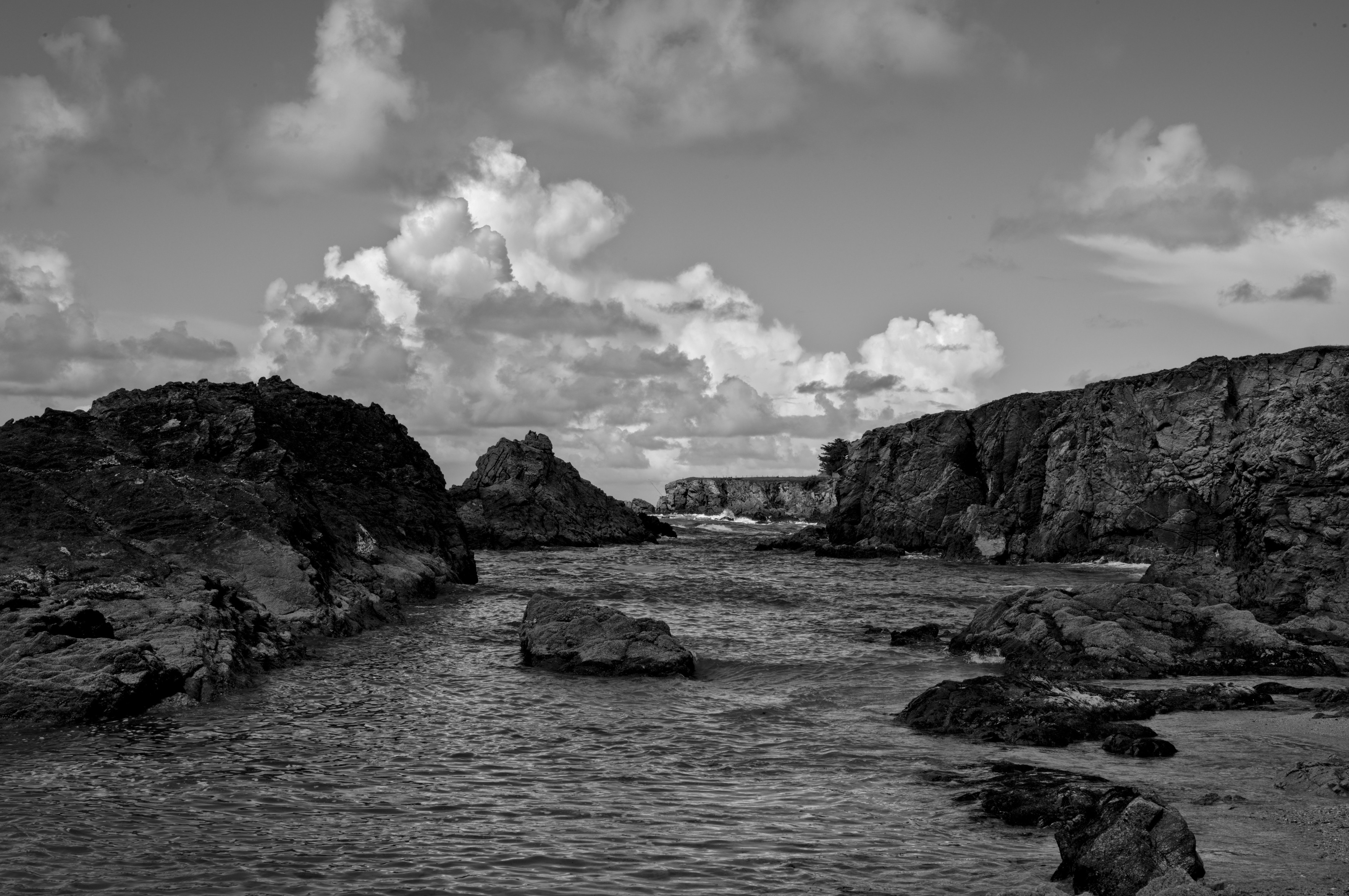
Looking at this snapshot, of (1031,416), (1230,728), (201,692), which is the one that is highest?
(1031,416)

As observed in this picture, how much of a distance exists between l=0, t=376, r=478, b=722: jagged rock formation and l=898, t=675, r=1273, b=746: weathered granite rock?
15.4 metres

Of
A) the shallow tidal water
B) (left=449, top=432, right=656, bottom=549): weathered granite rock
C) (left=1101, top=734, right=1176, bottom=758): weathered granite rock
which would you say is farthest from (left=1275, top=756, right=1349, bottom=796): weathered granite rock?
(left=449, top=432, right=656, bottom=549): weathered granite rock

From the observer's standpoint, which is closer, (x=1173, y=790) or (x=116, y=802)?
(x=116, y=802)

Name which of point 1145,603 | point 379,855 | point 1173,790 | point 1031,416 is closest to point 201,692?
point 379,855

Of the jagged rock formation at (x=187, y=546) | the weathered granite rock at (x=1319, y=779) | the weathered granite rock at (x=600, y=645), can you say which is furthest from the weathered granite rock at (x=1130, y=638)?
the jagged rock formation at (x=187, y=546)

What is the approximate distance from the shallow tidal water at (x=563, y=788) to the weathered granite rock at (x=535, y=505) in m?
61.0

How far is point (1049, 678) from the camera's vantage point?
23.5 meters

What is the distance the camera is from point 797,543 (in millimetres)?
98688

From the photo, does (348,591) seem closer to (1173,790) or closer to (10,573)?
(10,573)

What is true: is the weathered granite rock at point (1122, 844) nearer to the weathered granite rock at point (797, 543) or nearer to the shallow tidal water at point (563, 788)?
the shallow tidal water at point (563, 788)

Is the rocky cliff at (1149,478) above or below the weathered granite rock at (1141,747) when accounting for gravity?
above

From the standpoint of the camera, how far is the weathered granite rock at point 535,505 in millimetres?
90938

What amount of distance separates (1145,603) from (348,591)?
84.5 feet

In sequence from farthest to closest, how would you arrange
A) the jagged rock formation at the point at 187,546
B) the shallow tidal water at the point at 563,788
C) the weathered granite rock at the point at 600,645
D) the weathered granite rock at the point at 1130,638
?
the weathered granite rock at the point at 1130,638 → the weathered granite rock at the point at 600,645 → the jagged rock formation at the point at 187,546 → the shallow tidal water at the point at 563,788
